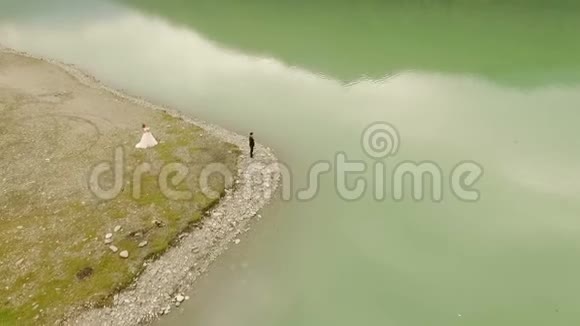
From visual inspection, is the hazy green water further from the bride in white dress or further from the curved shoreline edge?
the bride in white dress

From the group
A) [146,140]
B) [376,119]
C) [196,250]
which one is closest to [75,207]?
[146,140]

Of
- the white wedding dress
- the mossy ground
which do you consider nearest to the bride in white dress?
the white wedding dress

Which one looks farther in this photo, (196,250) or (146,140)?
(146,140)

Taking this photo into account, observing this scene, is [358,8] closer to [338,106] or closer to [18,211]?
[338,106]

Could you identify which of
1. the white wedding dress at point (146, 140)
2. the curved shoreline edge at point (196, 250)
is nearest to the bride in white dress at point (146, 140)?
the white wedding dress at point (146, 140)

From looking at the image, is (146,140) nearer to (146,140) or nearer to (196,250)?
(146,140)

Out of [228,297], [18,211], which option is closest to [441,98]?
[228,297]

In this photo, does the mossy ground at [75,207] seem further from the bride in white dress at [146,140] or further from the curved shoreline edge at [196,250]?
the curved shoreline edge at [196,250]
